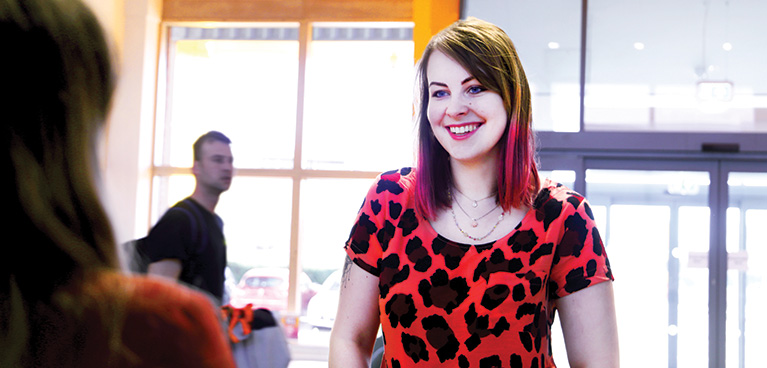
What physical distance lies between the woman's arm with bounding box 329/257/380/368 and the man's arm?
5.02ft

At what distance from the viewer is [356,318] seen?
1283 millimetres

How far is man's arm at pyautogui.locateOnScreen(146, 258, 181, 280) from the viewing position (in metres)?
2.63

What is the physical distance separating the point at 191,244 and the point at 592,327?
6.16 ft

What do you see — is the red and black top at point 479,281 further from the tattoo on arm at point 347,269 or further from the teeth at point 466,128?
the teeth at point 466,128

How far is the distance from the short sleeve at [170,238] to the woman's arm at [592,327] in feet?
6.00

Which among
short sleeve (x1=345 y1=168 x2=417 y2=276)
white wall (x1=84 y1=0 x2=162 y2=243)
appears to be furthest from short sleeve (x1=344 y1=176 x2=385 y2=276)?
white wall (x1=84 y1=0 x2=162 y2=243)

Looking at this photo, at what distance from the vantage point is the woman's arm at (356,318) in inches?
50.1

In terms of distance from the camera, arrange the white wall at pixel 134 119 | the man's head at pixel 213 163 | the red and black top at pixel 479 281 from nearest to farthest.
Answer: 1. the red and black top at pixel 479 281
2. the man's head at pixel 213 163
3. the white wall at pixel 134 119

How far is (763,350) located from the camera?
493 centimetres

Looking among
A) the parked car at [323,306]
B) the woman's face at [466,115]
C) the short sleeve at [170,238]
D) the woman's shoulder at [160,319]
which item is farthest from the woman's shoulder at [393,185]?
the parked car at [323,306]

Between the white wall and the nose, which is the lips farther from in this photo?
the white wall

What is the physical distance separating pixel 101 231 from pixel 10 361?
0.34 feet

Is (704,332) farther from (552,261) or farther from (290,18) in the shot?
(290,18)

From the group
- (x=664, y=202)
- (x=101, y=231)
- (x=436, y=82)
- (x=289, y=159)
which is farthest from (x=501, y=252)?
(x=289, y=159)
